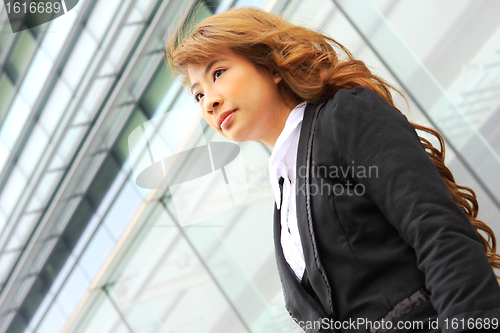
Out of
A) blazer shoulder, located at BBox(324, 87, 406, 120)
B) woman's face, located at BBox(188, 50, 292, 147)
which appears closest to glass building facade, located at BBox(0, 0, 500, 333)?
woman's face, located at BBox(188, 50, 292, 147)

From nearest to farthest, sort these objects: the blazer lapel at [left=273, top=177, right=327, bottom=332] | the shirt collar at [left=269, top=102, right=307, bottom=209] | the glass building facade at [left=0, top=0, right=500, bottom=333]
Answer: the blazer lapel at [left=273, top=177, right=327, bottom=332]
the shirt collar at [left=269, top=102, right=307, bottom=209]
the glass building facade at [left=0, top=0, right=500, bottom=333]

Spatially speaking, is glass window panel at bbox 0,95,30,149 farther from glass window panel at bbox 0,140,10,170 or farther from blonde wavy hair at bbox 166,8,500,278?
blonde wavy hair at bbox 166,8,500,278

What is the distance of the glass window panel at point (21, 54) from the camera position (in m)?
4.76

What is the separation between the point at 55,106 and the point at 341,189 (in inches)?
169

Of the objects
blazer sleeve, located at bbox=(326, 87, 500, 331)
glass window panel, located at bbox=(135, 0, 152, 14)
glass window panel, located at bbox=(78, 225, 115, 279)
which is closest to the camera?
blazer sleeve, located at bbox=(326, 87, 500, 331)

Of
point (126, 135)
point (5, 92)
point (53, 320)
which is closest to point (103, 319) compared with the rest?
point (53, 320)

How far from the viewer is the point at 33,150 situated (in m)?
5.06

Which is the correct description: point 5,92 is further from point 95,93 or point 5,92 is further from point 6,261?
point 6,261

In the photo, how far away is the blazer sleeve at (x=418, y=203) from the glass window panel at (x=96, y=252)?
3.91 meters

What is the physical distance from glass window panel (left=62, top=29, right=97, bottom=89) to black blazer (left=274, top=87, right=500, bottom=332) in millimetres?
3648

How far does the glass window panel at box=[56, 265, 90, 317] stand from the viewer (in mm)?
4914

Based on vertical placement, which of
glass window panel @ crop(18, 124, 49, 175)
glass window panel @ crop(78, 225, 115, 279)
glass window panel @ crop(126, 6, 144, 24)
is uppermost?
glass window panel @ crop(126, 6, 144, 24)

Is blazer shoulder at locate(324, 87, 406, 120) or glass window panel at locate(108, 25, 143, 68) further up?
glass window panel at locate(108, 25, 143, 68)

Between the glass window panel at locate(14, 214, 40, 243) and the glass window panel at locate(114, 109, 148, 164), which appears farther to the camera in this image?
the glass window panel at locate(14, 214, 40, 243)
